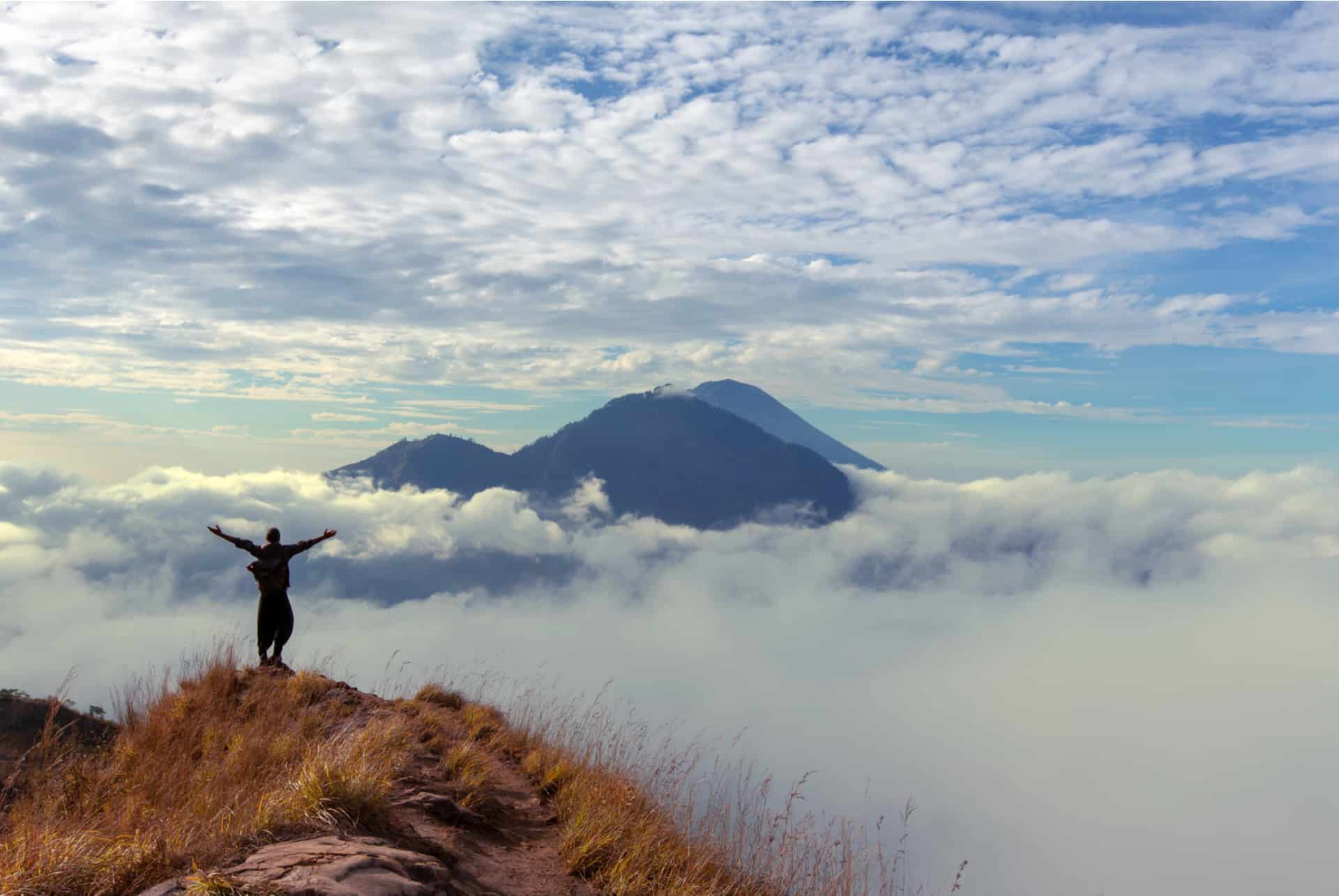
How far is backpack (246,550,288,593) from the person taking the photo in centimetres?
1337

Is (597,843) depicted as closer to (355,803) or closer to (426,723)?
(355,803)

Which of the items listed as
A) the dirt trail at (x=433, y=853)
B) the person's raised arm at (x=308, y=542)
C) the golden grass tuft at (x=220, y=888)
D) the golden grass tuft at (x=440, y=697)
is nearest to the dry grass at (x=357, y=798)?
the golden grass tuft at (x=220, y=888)

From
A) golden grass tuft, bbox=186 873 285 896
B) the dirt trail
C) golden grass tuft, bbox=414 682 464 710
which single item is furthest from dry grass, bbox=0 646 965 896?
golden grass tuft, bbox=414 682 464 710

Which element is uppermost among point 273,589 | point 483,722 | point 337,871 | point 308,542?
point 308,542

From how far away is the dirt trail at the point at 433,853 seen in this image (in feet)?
14.0

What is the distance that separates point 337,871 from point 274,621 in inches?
426

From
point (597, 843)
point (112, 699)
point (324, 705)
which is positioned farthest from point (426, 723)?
point (597, 843)

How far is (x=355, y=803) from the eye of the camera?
5.62m

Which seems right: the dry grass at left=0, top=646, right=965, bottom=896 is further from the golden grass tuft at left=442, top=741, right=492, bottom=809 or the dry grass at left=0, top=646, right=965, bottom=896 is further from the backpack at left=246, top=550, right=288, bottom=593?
the backpack at left=246, top=550, right=288, bottom=593

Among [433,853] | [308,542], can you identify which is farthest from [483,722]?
[433,853]

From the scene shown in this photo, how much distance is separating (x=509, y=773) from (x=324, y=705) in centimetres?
332

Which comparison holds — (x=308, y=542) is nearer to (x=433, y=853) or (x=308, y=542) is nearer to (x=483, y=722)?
(x=483, y=722)

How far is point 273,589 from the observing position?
44.1 ft

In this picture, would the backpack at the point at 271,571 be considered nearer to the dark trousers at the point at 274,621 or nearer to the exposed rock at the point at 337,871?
the dark trousers at the point at 274,621
